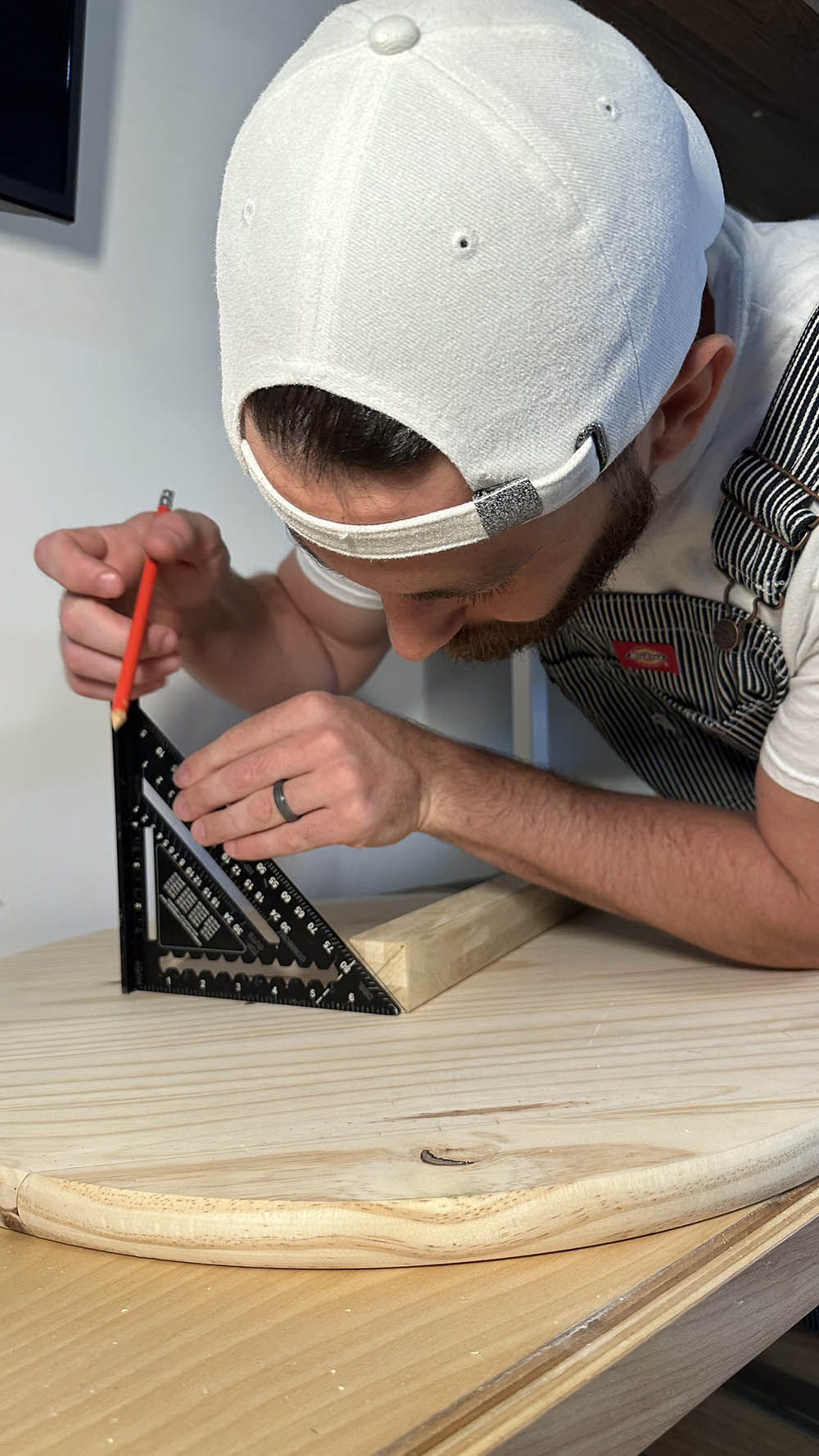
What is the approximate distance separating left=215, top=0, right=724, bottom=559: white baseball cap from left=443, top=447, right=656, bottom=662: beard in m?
0.11

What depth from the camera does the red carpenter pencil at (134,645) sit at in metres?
0.82

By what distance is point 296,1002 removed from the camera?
81 cm

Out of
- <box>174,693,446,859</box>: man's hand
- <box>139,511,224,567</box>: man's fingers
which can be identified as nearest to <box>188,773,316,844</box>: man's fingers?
<box>174,693,446,859</box>: man's hand

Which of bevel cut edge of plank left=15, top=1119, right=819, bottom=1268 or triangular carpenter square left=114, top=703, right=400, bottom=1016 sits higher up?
bevel cut edge of plank left=15, top=1119, right=819, bottom=1268

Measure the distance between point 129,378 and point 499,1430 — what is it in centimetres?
95

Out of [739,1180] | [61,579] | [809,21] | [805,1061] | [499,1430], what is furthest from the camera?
[809,21]

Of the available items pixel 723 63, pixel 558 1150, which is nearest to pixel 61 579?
pixel 558 1150

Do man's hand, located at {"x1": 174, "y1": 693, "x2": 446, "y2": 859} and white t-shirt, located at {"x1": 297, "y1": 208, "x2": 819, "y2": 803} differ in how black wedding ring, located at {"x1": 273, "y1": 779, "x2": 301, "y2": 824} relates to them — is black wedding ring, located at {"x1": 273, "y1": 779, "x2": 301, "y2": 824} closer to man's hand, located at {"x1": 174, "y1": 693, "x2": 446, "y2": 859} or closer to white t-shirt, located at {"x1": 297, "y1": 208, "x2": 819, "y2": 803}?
man's hand, located at {"x1": 174, "y1": 693, "x2": 446, "y2": 859}

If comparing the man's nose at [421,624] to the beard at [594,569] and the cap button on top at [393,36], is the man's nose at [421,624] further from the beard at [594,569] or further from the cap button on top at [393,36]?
the cap button on top at [393,36]

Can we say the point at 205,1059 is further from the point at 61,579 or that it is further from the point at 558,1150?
the point at 61,579

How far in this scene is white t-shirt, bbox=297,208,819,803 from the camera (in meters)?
0.82

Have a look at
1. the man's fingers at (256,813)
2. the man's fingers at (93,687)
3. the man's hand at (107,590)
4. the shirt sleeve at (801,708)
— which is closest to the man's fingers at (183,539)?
the man's hand at (107,590)

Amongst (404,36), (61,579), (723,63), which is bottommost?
(61,579)

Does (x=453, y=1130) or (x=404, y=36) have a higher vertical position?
(x=404, y=36)
